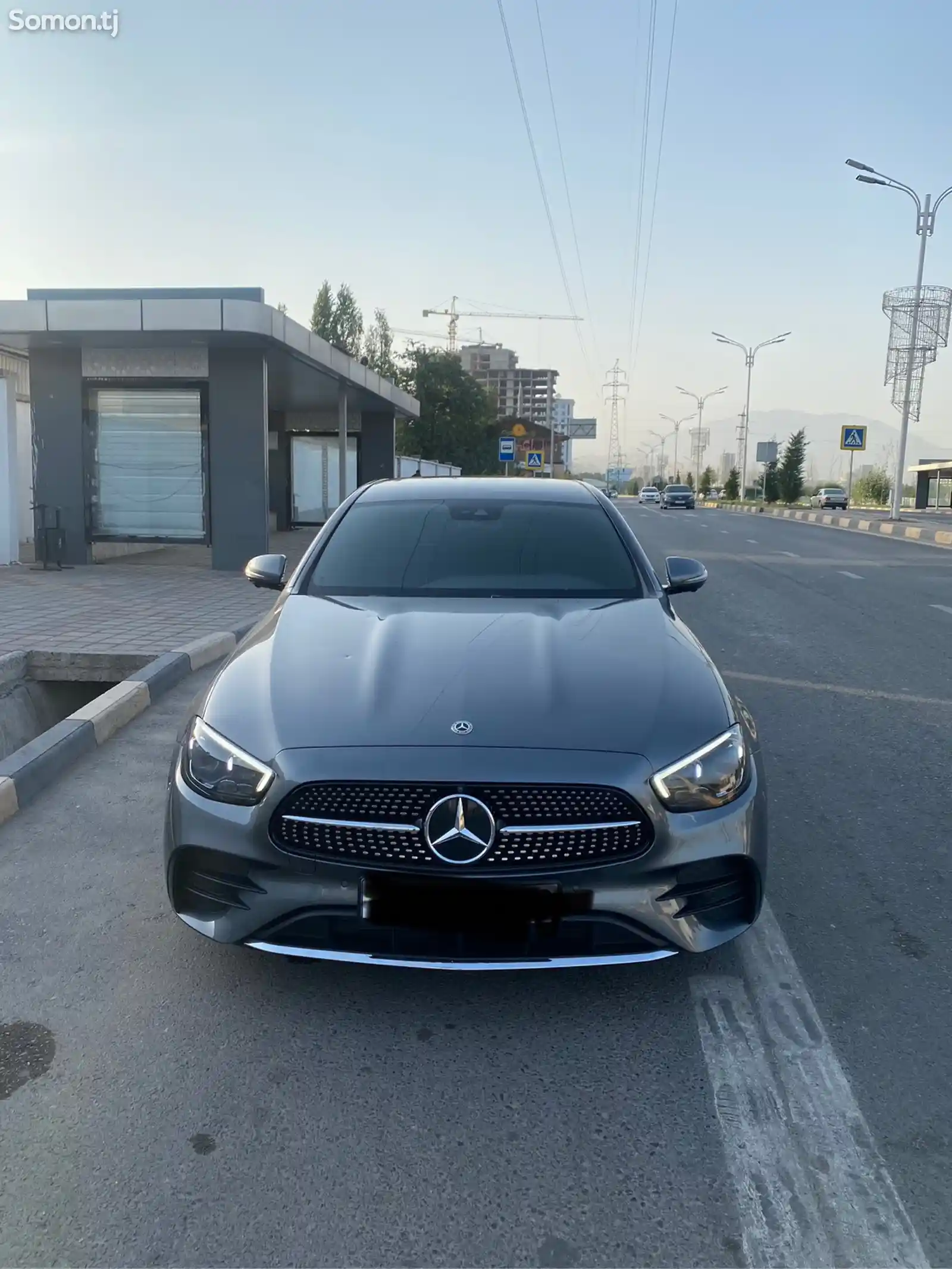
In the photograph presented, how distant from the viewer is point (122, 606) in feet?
35.6

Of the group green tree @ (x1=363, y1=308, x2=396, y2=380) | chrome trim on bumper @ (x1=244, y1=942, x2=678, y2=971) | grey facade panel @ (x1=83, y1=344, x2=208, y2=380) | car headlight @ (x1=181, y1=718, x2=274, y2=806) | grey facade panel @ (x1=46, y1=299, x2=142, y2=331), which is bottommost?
chrome trim on bumper @ (x1=244, y1=942, x2=678, y2=971)

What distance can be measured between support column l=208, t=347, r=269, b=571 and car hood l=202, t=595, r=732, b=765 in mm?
11751

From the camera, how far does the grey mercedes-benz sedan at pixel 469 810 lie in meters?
2.62

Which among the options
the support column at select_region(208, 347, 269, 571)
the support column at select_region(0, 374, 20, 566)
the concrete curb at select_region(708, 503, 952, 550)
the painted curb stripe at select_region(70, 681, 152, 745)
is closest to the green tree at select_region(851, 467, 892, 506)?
the concrete curb at select_region(708, 503, 952, 550)

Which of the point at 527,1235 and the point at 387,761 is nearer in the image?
the point at 527,1235

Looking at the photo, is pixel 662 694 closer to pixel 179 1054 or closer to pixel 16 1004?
pixel 179 1054

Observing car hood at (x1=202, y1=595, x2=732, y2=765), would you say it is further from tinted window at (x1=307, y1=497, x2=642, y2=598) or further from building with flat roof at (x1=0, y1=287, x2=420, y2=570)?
building with flat roof at (x1=0, y1=287, x2=420, y2=570)

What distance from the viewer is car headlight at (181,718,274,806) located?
275 centimetres

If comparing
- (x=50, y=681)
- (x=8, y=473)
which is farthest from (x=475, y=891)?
(x=8, y=473)

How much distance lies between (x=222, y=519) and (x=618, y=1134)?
13.8 m

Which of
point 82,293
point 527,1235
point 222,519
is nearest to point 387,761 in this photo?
point 527,1235

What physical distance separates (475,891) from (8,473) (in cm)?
1409

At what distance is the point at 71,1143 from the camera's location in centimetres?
234

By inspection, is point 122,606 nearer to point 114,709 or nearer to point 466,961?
point 114,709
